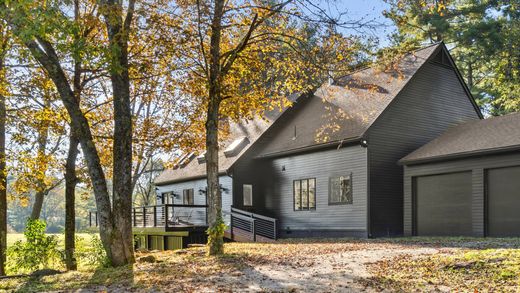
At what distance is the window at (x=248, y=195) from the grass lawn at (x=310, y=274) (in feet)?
39.9

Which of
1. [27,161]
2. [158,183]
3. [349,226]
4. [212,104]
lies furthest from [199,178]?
[212,104]

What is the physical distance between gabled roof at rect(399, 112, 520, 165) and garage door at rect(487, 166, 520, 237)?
821 millimetres

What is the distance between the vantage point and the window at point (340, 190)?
2053 cm

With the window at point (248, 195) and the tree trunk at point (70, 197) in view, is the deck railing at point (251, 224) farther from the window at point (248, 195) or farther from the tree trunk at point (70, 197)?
the tree trunk at point (70, 197)

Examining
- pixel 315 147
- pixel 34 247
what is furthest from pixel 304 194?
pixel 34 247

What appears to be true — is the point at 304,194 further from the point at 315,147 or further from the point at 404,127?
the point at 404,127

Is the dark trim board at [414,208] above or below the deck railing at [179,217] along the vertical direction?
above

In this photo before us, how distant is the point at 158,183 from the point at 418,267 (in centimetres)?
2472

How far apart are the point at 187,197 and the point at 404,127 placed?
13.1 metres

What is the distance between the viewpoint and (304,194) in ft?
75.3

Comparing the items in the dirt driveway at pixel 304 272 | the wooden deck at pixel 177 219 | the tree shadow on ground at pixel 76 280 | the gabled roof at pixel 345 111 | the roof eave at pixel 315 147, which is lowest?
the wooden deck at pixel 177 219

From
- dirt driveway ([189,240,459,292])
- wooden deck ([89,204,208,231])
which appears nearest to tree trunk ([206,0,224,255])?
dirt driveway ([189,240,459,292])

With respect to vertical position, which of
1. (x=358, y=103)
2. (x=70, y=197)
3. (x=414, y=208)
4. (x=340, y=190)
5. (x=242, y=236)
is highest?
(x=358, y=103)

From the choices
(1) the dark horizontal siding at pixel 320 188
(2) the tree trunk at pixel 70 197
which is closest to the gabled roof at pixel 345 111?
(1) the dark horizontal siding at pixel 320 188
